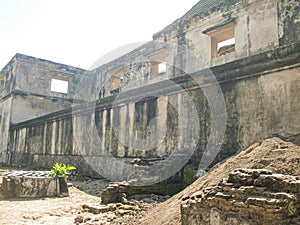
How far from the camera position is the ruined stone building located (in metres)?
4.50

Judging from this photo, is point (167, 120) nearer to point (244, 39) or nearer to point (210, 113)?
point (210, 113)

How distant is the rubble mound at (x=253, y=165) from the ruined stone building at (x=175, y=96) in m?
0.66

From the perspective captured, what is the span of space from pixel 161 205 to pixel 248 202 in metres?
1.66

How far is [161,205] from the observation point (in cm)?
370

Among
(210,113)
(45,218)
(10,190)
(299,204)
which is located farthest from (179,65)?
(299,204)

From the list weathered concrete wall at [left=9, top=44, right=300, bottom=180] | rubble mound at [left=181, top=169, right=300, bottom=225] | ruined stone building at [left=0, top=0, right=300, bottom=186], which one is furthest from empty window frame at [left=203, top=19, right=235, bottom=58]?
rubble mound at [left=181, top=169, right=300, bottom=225]

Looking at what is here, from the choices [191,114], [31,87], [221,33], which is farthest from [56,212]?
[31,87]

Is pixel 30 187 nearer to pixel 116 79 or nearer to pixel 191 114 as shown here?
pixel 191 114

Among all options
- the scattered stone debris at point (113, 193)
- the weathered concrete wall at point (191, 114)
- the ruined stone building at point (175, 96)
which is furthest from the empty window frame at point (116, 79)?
the scattered stone debris at point (113, 193)

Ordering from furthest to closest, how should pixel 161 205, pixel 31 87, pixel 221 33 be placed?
pixel 31 87, pixel 221 33, pixel 161 205

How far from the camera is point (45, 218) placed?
13.1 ft

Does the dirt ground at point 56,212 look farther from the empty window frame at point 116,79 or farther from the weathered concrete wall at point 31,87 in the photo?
the weathered concrete wall at point 31,87

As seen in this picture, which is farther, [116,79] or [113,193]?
[116,79]

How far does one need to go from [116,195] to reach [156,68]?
1020 cm
